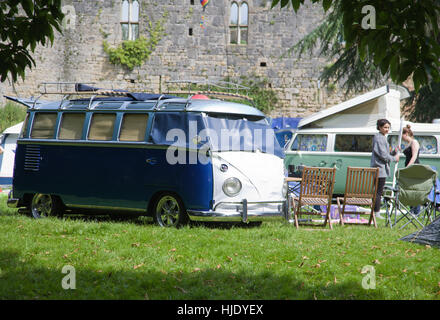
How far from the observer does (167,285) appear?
17.1ft

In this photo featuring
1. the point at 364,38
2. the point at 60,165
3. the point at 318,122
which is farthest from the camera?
the point at 318,122

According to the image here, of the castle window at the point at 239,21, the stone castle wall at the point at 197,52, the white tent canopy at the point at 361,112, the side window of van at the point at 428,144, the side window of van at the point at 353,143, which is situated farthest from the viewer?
the castle window at the point at 239,21

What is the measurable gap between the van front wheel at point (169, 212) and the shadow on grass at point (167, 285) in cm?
293

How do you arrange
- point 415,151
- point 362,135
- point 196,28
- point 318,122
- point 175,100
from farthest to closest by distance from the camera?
point 196,28
point 318,122
point 362,135
point 415,151
point 175,100

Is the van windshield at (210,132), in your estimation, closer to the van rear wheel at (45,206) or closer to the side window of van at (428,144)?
the van rear wheel at (45,206)

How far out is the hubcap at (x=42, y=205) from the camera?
33.2 ft

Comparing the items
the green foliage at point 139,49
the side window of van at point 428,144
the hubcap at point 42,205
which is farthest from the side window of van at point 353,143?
the green foliage at point 139,49

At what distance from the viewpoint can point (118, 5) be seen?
28.5 m

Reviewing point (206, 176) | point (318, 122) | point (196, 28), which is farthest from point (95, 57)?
point (206, 176)

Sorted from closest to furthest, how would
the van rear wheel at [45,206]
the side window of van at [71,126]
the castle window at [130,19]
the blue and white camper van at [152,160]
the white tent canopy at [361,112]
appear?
A: 1. the blue and white camper van at [152,160]
2. the side window of van at [71,126]
3. the van rear wheel at [45,206]
4. the white tent canopy at [361,112]
5. the castle window at [130,19]

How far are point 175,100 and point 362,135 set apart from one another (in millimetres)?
6908
